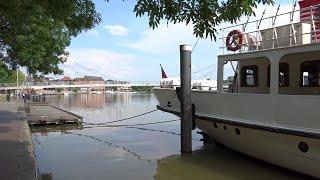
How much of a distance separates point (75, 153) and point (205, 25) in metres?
12.1

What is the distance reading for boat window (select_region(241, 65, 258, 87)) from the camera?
570 inches

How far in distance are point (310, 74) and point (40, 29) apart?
13.1 metres

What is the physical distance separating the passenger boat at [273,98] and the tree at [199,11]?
237 inches

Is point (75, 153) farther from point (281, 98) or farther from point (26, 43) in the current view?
point (26, 43)

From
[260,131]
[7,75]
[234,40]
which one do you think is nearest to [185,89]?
[234,40]

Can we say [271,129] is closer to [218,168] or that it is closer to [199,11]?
[218,168]

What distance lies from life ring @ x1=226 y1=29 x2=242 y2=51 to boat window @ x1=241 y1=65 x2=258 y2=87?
802mm

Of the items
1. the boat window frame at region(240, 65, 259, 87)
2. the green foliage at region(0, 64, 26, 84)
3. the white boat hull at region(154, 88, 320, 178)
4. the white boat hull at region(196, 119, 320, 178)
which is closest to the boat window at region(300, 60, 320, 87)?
the white boat hull at region(154, 88, 320, 178)

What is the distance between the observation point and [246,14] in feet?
17.1

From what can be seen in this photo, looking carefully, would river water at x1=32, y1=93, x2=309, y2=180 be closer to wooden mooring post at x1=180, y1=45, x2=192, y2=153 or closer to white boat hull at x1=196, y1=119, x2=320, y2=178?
white boat hull at x1=196, y1=119, x2=320, y2=178

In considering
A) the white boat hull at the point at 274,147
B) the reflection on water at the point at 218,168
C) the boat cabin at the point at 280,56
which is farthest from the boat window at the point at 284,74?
the reflection on water at the point at 218,168

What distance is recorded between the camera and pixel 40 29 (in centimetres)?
2125

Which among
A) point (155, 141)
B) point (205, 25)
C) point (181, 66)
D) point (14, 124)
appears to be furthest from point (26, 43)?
point (205, 25)

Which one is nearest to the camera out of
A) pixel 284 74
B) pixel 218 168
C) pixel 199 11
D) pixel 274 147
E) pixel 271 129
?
pixel 199 11
